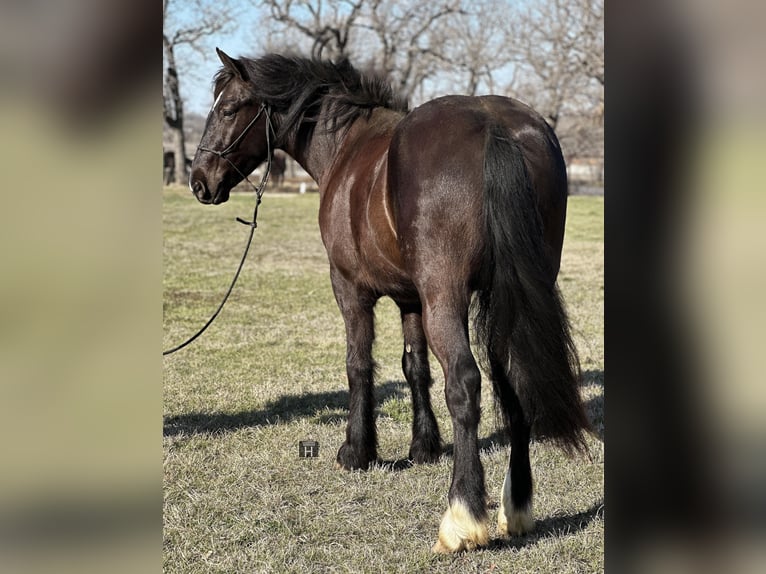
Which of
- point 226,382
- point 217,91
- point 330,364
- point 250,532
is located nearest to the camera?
point 250,532

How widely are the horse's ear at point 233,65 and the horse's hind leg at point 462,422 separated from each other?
2.33 m

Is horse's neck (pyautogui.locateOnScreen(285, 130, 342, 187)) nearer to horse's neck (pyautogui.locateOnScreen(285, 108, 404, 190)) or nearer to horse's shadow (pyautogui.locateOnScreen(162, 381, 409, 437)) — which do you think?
horse's neck (pyautogui.locateOnScreen(285, 108, 404, 190))

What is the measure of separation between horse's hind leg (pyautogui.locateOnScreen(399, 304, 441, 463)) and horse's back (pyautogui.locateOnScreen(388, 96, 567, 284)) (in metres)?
1.43

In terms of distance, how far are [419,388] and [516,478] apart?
1437 mm

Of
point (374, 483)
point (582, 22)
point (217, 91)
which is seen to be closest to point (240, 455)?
point (374, 483)

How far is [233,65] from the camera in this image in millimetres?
4867

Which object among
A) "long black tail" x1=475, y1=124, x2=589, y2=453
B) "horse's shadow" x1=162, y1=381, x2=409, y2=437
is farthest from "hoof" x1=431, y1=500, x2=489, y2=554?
"horse's shadow" x1=162, y1=381, x2=409, y2=437

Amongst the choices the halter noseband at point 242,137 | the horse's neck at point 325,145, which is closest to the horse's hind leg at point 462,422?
the horse's neck at point 325,145

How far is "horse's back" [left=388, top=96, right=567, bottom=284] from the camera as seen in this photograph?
3434 mm
